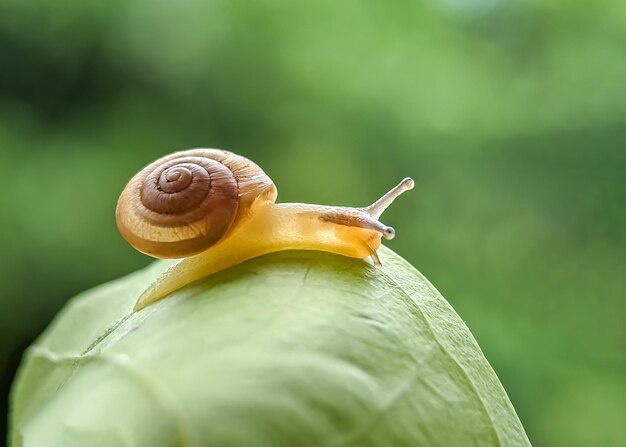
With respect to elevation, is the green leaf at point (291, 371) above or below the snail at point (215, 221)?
below

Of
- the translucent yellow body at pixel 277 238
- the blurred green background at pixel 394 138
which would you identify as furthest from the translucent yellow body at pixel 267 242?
the blurred green background at pixel 394 138

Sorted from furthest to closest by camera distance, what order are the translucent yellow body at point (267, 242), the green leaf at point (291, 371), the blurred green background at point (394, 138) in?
the blurred green background at point (394, 138) < the translucent yellow body at point (267, 242) < the green leaf at point (291, 371)

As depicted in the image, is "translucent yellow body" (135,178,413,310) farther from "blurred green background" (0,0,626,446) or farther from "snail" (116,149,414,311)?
→ "blurred green background" (0,0,626,446)

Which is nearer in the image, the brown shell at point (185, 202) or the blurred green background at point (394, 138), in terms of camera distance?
the brown shell at point (185, 202)

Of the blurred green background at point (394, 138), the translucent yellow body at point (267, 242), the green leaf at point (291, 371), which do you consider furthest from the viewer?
the blurred green background at point (394, 138)

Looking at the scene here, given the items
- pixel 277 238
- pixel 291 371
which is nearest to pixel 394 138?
pixel 277 238

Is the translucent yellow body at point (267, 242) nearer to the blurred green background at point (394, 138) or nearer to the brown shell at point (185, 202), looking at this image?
the brown shell at point (185, 202)

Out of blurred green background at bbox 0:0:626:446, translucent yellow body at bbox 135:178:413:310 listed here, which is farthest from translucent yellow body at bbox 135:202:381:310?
blurred green background at bbox 0:0:626:446

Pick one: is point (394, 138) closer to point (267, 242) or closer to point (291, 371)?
point (267, 242)
